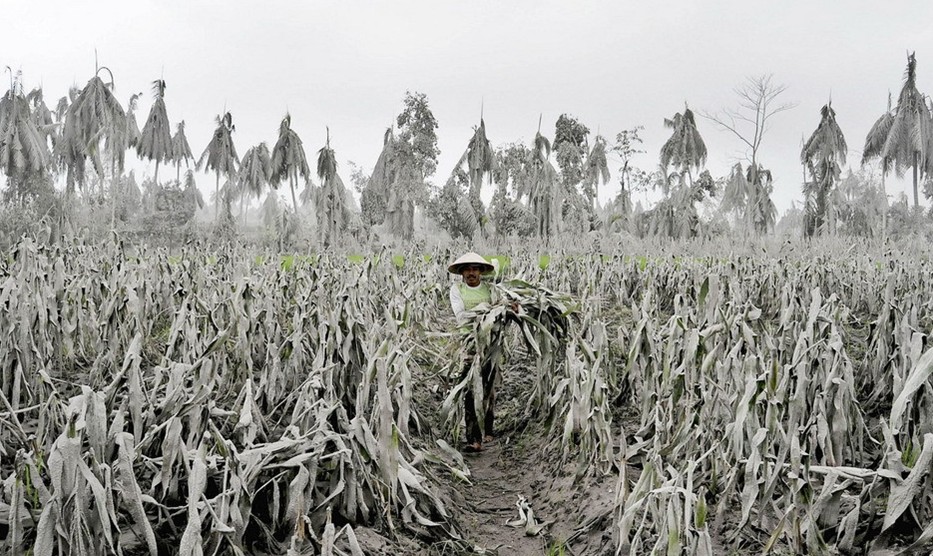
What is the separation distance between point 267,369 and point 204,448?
159 centimetres

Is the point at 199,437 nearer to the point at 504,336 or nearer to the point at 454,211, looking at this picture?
the point at 504,336

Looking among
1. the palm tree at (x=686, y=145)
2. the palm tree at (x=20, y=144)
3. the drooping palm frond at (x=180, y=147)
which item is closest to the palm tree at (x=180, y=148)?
the drooping palm frond at (x=180, y=147)

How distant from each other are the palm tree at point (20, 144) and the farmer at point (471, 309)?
73.1ft

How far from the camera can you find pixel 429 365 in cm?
613

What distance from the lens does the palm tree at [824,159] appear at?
93.4ft

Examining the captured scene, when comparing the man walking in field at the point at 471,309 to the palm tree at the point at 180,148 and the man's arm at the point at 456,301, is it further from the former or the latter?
the palm tree at the point at 180,148

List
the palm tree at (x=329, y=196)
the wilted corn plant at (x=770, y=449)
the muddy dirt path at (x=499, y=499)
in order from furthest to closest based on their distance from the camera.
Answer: the palm tree at (x=329, y=196) < the muddy dirt path at (x=499, y=499) < the wilted corn plant at (x=770, y=449)

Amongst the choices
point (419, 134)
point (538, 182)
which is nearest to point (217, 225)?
point (419, 134)

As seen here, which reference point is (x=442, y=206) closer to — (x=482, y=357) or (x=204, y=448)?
(x=482, y=357)

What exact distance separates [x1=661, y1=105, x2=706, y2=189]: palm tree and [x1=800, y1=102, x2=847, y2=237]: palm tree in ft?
16.2

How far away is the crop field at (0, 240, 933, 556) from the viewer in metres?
2.14

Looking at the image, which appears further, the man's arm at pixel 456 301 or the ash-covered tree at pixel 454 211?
the ash-covered tree at pixel 454 211

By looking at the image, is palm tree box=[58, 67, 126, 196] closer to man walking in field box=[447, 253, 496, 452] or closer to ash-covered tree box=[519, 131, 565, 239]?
ash-covered tree box=[519, 131, 565, 239]

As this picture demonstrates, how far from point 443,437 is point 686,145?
Result: 30381mm
